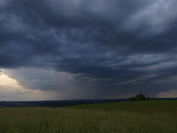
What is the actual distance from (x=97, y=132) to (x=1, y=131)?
14.1ft

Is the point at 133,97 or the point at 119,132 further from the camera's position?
the point at 133,97

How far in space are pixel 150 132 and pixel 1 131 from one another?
22.0 feet

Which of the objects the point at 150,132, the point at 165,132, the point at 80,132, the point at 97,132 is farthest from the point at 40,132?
the point at 165,132

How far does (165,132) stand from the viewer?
7.12 meters

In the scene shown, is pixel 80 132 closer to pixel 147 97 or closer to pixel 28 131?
pixel 28 131

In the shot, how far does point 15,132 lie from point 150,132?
19.2ft

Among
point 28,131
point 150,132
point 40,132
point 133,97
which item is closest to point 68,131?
point 40,132

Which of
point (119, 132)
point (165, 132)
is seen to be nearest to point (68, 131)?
point (119, 132)

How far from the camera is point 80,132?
7133 mm

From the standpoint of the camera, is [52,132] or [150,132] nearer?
[52,132]

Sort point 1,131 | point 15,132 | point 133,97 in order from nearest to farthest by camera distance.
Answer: point 15,132
point 1,131
point 133,97

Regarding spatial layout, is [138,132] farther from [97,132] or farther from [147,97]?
[147,97]

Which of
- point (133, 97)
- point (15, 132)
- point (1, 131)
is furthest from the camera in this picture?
point (133, 97)

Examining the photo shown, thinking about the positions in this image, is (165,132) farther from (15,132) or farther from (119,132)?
(15,132)
